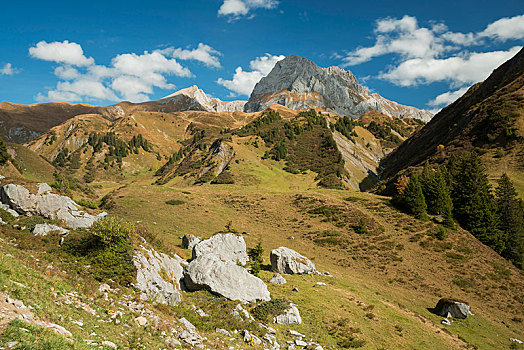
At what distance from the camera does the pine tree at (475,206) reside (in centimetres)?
4716

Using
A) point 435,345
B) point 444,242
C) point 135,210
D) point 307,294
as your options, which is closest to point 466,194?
point 444,242

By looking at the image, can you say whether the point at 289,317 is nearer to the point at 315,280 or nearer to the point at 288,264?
the point at 315,280

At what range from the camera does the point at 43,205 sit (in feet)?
78.0

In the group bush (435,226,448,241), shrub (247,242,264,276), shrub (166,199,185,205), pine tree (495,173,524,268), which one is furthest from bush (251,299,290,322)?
shrub (166,199,185,205)

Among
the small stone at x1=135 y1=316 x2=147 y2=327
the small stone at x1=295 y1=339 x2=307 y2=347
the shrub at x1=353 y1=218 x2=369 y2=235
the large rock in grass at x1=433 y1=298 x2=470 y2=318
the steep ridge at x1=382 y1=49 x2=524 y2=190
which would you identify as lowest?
the large rock in grass at x1=433 y1=298 x2=470 y2=318

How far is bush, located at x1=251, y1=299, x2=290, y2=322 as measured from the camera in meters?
17.3

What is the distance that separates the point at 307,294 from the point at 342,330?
18.6 feet

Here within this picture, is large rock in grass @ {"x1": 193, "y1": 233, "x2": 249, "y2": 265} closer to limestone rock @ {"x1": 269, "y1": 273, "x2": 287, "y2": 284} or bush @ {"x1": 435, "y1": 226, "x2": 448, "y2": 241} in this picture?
limestone rock @ {"x1": 269, "y1": 273, "x2": 287, "y2": 284}

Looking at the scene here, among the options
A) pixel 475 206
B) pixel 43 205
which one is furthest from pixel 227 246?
pixel 475 206

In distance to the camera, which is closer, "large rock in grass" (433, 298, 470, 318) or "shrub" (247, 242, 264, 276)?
"shrub" (247, 242, 264, 276)

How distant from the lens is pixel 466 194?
176 ft

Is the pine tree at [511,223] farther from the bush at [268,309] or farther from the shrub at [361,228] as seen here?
the bush at [268,309]

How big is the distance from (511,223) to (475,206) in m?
5.96

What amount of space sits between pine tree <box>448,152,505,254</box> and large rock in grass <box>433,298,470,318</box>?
92.1 ft
